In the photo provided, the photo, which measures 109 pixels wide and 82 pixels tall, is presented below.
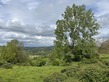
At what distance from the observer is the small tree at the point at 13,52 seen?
67562mm

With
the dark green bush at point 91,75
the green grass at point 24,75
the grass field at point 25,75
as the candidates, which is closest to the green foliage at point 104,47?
the grass field at point 25,75

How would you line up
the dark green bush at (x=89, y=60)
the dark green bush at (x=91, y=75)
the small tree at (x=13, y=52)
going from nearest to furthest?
the dark green bush at (x=91, y=75)
the dark green bush at (x=89, y=60)
the small tree at (x=13, y=52)

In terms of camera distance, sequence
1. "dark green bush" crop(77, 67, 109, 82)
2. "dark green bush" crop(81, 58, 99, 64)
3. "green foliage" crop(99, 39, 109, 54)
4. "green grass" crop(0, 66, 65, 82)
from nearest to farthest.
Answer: "dark green bush" crop(77, 67, 109, 82) → "green grass" crop(0, 66, 65, 82) → "dark green bush" crop(81, 58, 99, 64) → "green foliage" crop(99, 39, 109, 54)

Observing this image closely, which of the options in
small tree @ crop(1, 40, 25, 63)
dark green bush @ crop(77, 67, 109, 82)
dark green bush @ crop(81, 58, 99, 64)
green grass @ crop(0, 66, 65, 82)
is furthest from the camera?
small tree @ crop(1, 40, 25, 63)

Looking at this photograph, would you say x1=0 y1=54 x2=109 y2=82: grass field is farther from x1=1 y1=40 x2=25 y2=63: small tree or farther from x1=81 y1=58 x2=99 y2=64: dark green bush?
x1=1 y1=40 x2=25 y2=63: small tree

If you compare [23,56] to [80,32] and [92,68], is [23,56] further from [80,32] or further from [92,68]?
[92,68]

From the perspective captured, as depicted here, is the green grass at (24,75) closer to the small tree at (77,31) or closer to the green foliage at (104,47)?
the small tree at (77,31)

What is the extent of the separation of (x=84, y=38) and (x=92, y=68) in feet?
85.2

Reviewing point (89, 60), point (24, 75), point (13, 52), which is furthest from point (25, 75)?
point (13, 52)

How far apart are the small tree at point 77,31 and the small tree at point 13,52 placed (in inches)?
790

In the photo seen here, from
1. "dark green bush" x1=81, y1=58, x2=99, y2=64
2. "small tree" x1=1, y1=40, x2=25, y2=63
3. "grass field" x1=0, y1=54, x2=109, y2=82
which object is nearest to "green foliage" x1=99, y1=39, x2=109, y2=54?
"small tree" x1=1, y1=40, x2=25, y2=63

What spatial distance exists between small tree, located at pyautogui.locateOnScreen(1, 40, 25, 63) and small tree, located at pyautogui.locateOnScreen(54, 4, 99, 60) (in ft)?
65.8

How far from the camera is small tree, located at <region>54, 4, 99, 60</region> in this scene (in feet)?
167

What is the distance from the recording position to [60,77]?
24.1 m
